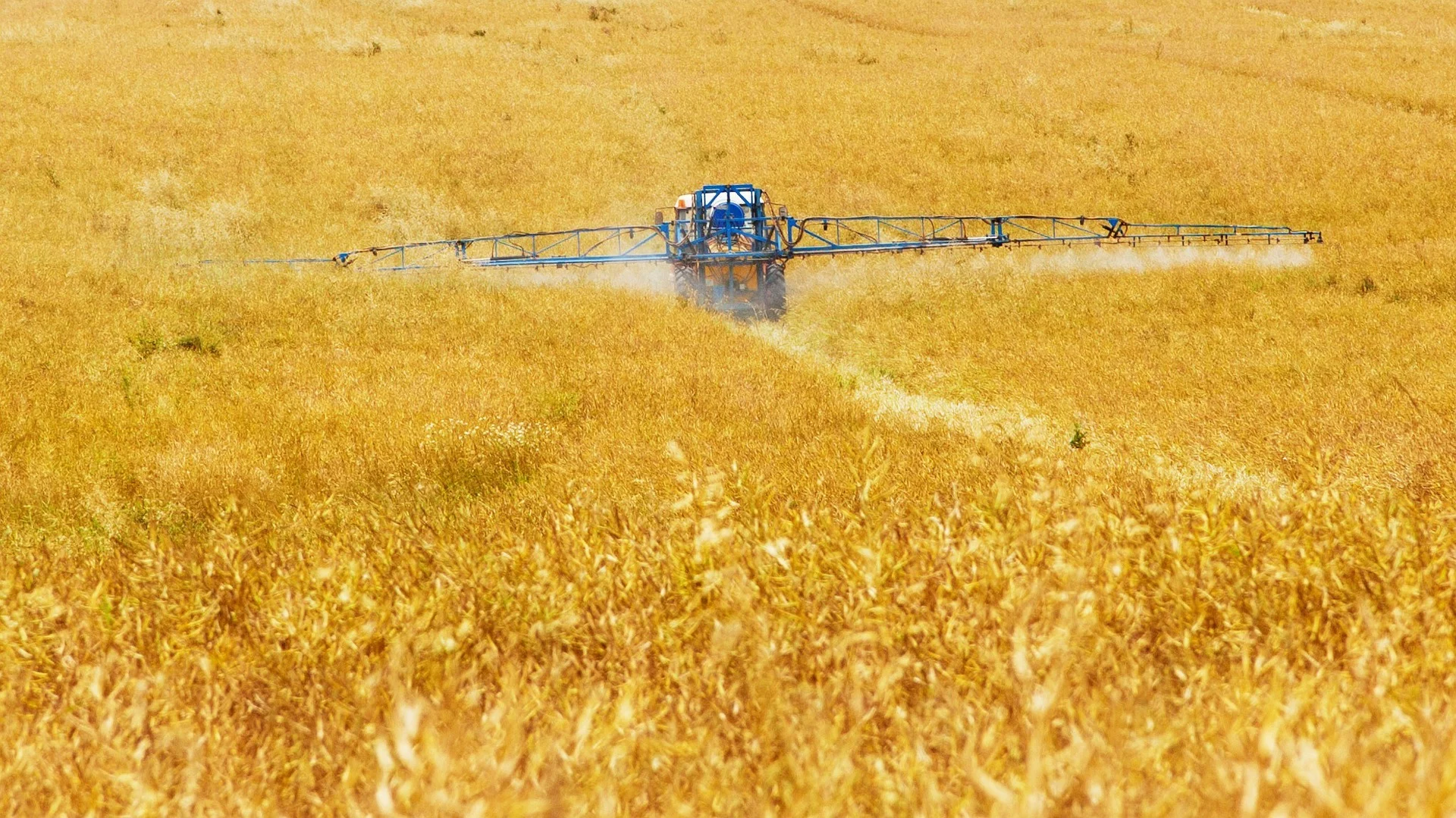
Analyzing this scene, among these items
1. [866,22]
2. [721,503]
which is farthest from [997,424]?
[866,22]

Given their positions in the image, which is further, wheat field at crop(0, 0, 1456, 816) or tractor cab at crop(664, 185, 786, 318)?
tractor cab at crop(664, 185, 786, 318)

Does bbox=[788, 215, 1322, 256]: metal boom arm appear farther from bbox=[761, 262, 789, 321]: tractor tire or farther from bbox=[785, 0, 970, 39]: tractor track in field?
bbox=[785, 0, 970, 39]: tractor track in field

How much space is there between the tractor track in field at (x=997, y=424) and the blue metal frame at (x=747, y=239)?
3577mm

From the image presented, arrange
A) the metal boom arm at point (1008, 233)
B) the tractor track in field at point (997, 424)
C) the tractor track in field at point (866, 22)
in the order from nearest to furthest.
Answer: the tractor track in field at point (997, 424) → the metal boom arm at point (1008, 233) → the tractor track in field at point (866, 22)

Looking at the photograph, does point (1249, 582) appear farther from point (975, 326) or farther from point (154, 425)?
point (975, 326)

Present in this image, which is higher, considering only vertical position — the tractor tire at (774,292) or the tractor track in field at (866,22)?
the tractor track in field at (866,22)

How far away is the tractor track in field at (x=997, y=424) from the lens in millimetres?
4896

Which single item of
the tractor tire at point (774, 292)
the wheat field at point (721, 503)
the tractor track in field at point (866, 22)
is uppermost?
the tractor track in field at point (866, 22)

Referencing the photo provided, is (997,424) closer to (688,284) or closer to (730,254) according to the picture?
(730,254)

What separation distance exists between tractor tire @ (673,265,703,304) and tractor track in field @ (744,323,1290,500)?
2602 mm

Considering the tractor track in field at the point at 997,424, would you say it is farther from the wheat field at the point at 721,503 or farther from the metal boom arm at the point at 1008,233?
the metal boom arm at the point at 1008,233

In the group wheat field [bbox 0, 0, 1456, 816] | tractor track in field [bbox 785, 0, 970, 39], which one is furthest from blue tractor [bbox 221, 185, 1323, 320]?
tractor track in field [bbox 785, 0, 970, 39]

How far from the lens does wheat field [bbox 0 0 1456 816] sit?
1.66m

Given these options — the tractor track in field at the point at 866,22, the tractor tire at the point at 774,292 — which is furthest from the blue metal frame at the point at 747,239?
the tractor track in field at the point at 866,22
